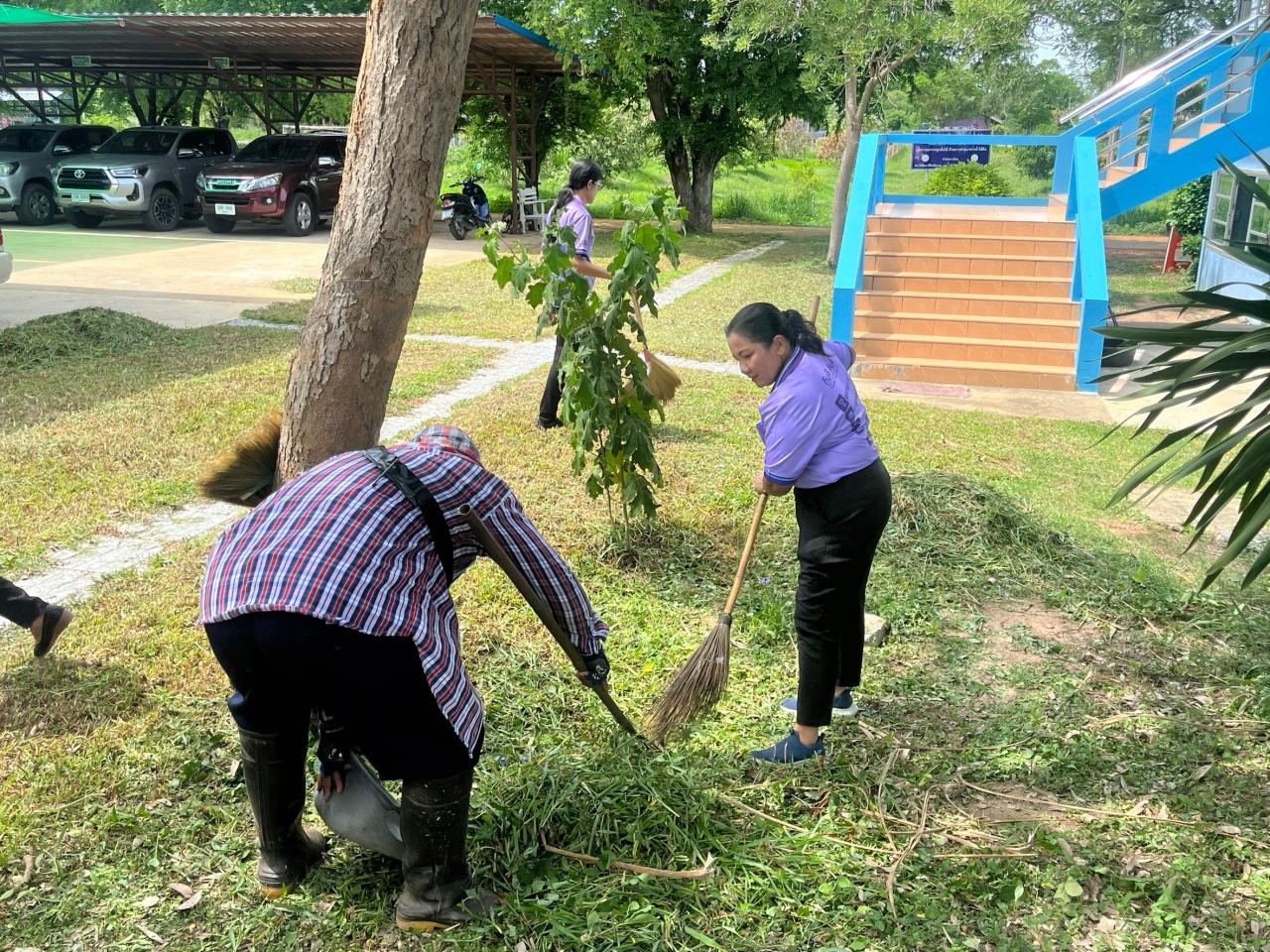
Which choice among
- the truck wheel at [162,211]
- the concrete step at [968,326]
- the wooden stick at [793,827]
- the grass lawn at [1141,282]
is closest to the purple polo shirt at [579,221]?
the wooden stick at [793,827]

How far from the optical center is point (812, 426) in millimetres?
3566

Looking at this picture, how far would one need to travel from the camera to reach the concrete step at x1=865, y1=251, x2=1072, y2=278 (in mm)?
11578

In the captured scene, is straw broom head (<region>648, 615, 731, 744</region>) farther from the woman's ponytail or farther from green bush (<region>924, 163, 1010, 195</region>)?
green bush (<region>924, 163, 1010, 195</region>)

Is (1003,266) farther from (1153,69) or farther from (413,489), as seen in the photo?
(413,489)

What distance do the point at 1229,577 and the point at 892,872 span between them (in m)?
3.32

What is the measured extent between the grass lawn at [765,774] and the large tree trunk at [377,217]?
1.18 meters

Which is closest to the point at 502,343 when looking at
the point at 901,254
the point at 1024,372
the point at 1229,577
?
the point at 901,254

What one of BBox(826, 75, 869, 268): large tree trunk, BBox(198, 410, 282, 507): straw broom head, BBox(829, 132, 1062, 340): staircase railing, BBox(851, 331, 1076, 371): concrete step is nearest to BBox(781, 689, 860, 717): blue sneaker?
BBox(198, 410, 282, 507): straw broom head

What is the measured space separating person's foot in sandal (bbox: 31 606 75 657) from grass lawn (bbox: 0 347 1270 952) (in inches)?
3.0

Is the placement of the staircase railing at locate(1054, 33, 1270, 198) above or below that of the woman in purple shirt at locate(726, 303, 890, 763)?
above

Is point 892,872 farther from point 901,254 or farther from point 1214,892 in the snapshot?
point 901,254

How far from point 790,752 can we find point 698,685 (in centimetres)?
39

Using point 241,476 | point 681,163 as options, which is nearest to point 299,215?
point 681,163

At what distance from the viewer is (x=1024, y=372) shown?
1041cm
